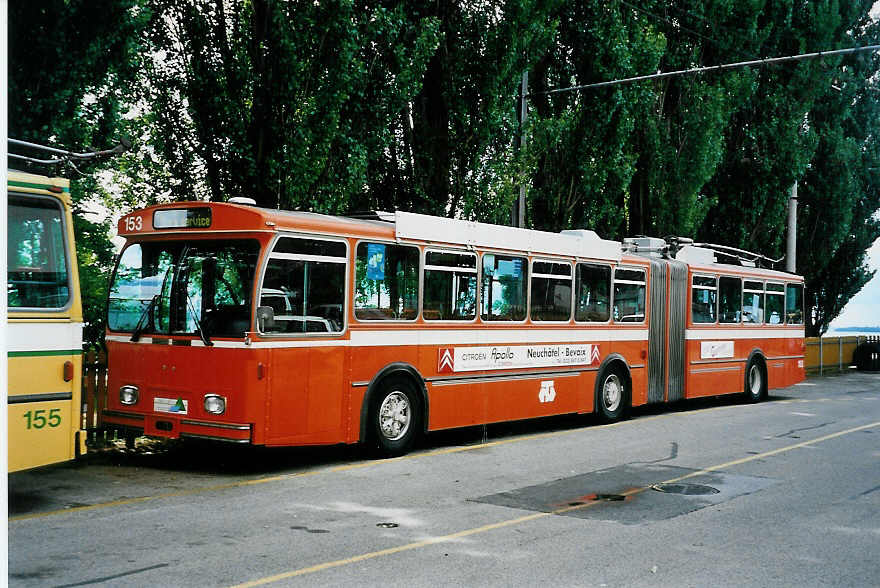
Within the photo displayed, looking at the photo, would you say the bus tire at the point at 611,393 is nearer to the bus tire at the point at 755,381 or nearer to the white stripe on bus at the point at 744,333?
the white stripe on bus at the point at 744,333

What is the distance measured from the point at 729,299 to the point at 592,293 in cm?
546

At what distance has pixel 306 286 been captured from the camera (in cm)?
1021

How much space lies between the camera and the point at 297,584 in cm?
590

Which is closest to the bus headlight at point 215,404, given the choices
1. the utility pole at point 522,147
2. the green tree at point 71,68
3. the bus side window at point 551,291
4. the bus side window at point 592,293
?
the green tree at point 71,68

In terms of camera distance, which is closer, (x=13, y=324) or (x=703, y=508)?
(x=13, y=324)

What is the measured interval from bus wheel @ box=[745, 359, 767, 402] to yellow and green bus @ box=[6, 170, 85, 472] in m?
15.3

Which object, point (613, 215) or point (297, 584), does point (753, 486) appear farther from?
point (613, 215)

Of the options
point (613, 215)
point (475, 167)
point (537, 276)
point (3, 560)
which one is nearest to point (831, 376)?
point (613, 215)

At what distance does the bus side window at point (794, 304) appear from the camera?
21891mm

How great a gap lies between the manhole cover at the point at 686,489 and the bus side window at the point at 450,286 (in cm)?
368

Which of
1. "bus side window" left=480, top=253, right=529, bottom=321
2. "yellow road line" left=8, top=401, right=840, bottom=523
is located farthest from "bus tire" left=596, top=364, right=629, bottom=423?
"bus side window" left=480, top=253, right=529, bottom=321

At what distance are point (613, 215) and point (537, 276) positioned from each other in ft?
29.5

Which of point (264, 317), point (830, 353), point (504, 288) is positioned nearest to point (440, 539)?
point (264, 317)

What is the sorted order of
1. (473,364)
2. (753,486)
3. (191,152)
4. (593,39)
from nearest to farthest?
1. (753,486)
2. (473,364)
3. (191,152)
4. (593,39)
